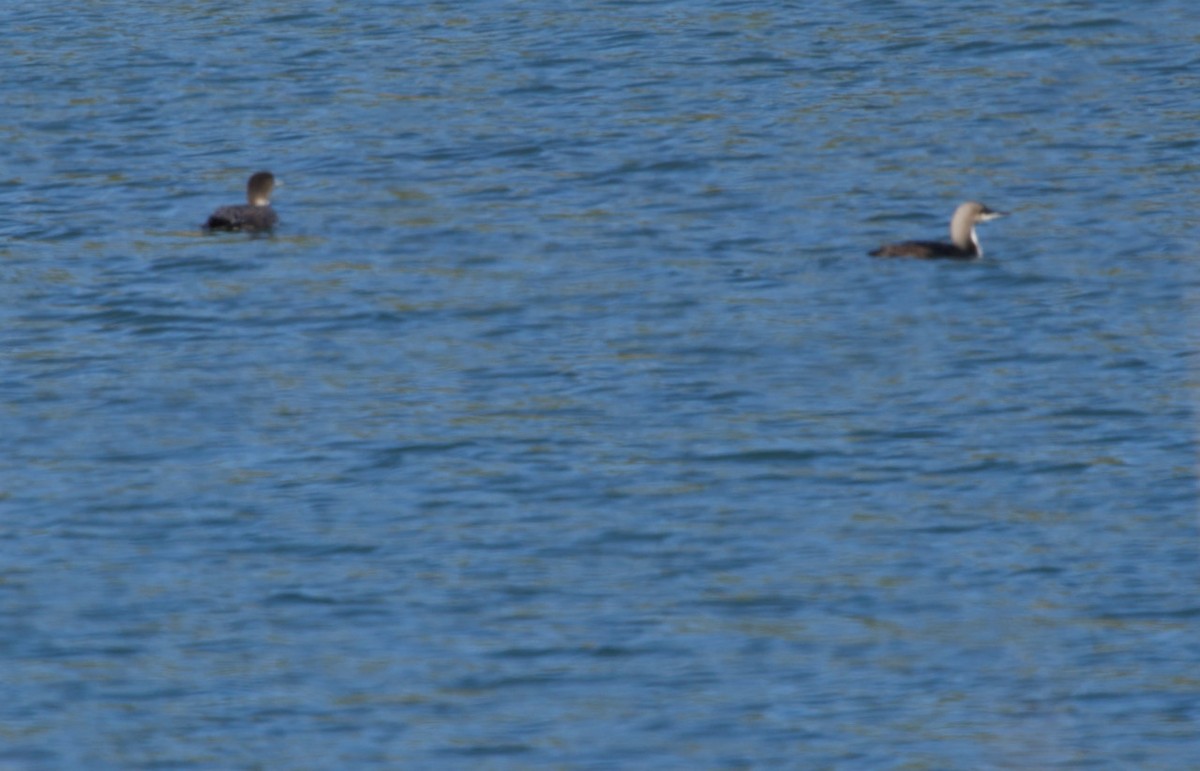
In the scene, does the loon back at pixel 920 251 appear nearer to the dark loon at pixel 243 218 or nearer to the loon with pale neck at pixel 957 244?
the loon with pale neck at pixel 957 244

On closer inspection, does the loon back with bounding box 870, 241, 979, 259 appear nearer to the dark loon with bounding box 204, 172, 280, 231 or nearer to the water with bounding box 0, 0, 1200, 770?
the water with bounding box 0, 0, 1200, 770

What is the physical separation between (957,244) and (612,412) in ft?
14.6

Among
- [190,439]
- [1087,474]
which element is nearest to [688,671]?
[1087,474]

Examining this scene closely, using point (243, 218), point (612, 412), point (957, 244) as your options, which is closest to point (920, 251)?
point (957, 244)

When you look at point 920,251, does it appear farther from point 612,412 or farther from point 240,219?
point 240,219

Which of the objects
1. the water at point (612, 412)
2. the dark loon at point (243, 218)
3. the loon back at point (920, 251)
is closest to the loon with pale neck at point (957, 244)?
the loon back at point (920, 251)

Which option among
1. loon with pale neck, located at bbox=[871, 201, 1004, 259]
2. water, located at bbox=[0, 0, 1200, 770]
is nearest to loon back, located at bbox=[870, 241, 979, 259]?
loon with pale neck, located at bbox=[871, 201, 1004, 259]

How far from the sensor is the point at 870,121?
909 inches

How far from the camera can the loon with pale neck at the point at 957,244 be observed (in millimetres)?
18531

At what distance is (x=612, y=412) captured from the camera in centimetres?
1524

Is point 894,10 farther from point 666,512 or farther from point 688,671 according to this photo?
point 688,671

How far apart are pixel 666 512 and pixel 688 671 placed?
2.17 meters

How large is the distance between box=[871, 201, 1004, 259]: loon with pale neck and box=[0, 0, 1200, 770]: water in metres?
0.13

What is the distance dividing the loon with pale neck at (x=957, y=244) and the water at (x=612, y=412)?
13 centimetres
